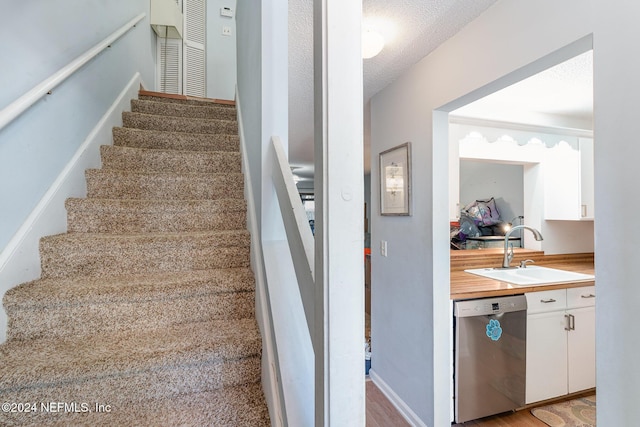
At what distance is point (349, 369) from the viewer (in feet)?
1.77

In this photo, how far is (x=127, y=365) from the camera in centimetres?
94

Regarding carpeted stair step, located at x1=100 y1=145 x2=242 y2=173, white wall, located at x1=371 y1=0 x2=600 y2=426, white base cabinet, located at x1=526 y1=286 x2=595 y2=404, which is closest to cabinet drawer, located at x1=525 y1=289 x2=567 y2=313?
white base cabinet, located at x1=526 y1=286 x2=595 y2=404

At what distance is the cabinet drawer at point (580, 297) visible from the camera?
2064mm

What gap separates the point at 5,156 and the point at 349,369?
1494mm

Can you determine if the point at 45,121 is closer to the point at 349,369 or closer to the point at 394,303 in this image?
the point at 349,369

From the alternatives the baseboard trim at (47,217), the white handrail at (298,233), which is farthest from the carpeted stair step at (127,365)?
the white handrail at (298,233)

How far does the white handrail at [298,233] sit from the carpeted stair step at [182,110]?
1778mm

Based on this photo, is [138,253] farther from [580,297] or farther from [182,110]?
[580,297]

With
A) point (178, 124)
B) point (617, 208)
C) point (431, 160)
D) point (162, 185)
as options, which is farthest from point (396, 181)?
point (178, 124)

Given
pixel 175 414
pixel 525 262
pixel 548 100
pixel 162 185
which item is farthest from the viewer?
pixel 525 262

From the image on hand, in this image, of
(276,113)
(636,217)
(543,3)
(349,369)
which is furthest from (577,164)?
(349,369)

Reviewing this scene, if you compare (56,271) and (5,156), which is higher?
(5,156)

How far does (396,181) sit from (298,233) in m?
1.52

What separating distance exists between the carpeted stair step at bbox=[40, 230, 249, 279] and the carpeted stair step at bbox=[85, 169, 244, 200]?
338 millimetres
